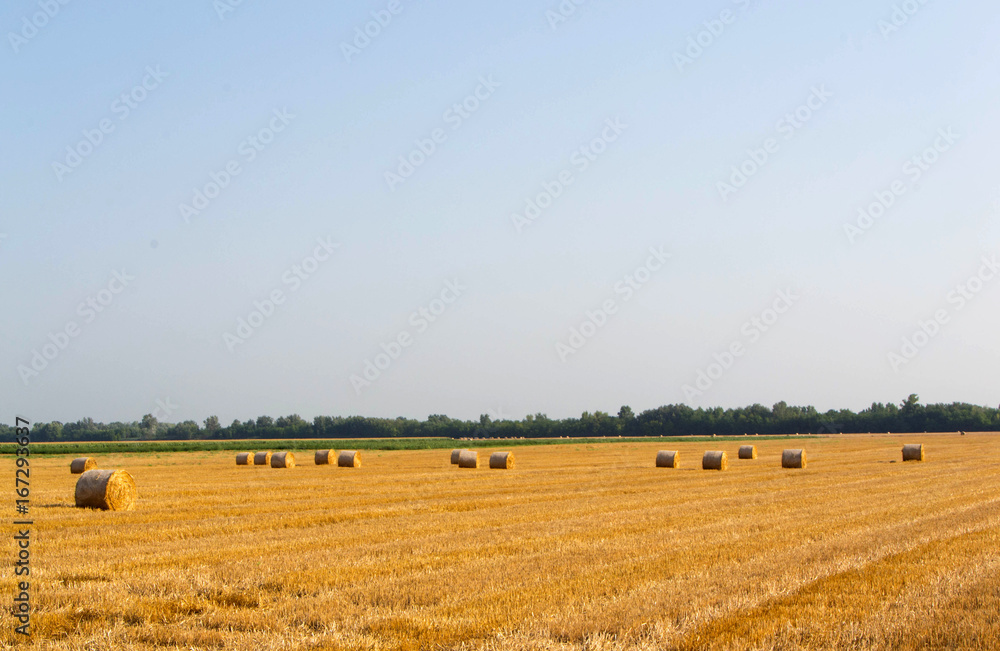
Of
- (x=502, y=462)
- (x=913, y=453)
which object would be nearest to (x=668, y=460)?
(x=502, y=462)

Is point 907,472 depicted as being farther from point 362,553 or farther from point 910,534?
point 362,553

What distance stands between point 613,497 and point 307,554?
1010cm

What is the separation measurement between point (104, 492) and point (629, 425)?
134 m

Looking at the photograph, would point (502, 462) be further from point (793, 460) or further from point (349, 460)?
point (793, 460)

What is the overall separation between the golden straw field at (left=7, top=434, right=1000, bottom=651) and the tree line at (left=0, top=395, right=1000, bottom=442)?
386 ft

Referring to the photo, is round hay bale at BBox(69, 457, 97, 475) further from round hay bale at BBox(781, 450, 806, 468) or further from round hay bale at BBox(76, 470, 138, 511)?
round hay bale at BBox(781, 450, 806, 468)

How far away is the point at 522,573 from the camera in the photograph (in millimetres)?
9758

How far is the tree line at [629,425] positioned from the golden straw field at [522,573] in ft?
386

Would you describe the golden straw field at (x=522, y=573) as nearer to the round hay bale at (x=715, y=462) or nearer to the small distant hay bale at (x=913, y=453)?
the round hay bale at (x=715, y=462)

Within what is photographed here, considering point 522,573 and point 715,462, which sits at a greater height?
point 522,573

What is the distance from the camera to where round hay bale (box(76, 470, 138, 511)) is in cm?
1755

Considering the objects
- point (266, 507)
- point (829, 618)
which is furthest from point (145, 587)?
point (266, 507)

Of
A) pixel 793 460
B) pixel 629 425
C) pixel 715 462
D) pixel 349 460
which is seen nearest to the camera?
pixel 715 462

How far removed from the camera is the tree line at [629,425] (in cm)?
13125
